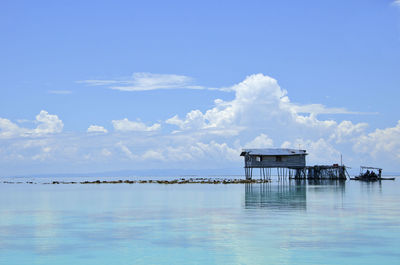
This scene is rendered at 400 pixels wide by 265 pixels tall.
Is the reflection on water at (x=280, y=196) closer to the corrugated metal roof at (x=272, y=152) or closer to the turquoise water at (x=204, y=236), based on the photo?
the turquoise water at (x=204, y=236)

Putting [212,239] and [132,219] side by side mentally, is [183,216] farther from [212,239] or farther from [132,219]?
[212,239]

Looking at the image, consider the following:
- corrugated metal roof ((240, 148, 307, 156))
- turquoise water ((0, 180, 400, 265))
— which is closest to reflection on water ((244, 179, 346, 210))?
turquoise water ((0, 180, 400, 265))

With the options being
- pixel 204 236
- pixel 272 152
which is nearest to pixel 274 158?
pixel 272 152

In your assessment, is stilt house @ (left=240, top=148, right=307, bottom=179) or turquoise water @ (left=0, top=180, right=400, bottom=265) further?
stilt house @ (left=240, top=148, right=307, bottom=179)

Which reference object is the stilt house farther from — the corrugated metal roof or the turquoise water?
the turquoise water

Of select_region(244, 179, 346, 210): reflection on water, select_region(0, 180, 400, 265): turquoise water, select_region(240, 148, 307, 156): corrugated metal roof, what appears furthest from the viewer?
select_region(240, 148, 307, 156): corrugated metal roof

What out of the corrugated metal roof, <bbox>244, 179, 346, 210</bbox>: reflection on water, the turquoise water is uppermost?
the corrugated metal roof

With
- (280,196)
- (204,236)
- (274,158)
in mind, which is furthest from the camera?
(274,158)

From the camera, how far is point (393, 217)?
28859 mm

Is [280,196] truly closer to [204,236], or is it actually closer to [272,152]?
[204,236]

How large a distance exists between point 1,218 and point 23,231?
7.26 m

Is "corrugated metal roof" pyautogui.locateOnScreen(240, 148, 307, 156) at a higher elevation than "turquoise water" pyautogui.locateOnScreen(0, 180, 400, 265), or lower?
higher

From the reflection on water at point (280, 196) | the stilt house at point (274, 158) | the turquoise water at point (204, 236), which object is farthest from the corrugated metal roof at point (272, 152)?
the turquoise water at point (204, 236)

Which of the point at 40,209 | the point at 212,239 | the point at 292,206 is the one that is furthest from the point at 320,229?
the point at 40,209
